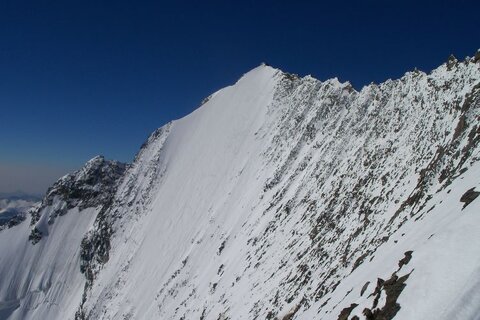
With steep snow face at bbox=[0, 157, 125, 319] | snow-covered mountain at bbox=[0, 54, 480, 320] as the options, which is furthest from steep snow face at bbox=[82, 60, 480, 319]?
steep snow face at bbox=[0, 157, 125, 319]

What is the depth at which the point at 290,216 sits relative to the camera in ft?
179

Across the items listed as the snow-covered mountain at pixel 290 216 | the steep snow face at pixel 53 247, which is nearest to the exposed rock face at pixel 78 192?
the steep snow face at pixel 53 247

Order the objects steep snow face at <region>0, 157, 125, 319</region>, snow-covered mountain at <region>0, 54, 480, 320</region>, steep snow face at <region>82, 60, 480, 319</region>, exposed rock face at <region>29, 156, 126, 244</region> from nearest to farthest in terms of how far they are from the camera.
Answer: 1. snow-covered mountain at <region>0, 54, 480, 320</region>
2. steep snow face at <region>82, 60, 480, 319</region>
3. steep snow face at <region>0, 157, 125, 319</region>
4. exposed rock face at <region>29, 156, 126, 244</region>

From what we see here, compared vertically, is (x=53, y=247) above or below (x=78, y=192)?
below

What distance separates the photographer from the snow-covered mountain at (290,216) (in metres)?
17.7

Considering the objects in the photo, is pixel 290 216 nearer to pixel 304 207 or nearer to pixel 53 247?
pixel 304 207

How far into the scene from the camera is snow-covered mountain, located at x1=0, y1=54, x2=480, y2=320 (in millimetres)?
17734

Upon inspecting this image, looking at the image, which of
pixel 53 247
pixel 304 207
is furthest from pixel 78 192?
pixel 304 207

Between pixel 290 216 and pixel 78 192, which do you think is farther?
pixel 78 192

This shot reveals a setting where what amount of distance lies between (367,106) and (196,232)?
41.3 meters

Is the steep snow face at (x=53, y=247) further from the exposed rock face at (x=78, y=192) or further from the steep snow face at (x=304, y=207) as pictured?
the steep snow face at (x=304, y=207)

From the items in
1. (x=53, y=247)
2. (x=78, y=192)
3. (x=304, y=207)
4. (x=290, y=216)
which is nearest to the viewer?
(x=304, y=207)

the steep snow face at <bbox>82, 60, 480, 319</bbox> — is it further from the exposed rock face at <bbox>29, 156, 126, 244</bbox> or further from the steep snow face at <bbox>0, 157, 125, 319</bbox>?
the exposed rock face at <bbox>29, 156, 126, 244</bbox>

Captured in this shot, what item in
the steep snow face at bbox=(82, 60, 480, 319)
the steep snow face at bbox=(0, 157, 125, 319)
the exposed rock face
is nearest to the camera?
the steep snow face at bbox=(82, 60, 480, 319)
